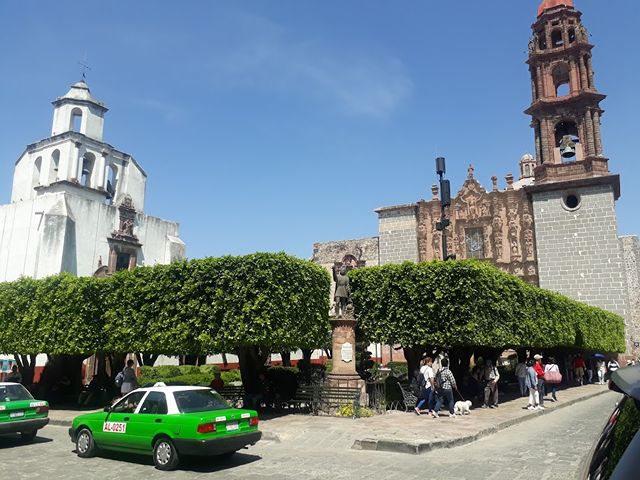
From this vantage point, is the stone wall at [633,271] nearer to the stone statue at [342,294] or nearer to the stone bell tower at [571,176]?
the stone bell tower at [571,176]

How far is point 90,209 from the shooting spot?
3200 centimetres

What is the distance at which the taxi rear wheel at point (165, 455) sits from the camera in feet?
26.2

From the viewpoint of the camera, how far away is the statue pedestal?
15.0 metres

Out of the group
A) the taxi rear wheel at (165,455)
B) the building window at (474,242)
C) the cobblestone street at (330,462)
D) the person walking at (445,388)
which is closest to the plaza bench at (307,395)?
the person walking at (445,388)

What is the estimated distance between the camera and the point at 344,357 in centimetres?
1541

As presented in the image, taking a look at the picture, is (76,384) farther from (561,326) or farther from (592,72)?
(592,72)

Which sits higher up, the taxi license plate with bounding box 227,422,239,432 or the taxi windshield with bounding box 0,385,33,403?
the taxi windshield with bounding box 0,385,33,403

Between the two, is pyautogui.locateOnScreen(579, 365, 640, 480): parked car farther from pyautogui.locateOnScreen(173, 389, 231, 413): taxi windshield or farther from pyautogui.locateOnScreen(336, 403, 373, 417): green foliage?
pyautogui.locateOnScreen(336, 403, 373, 417): green foliage

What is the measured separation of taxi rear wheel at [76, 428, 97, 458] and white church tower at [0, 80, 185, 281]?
2213 cm

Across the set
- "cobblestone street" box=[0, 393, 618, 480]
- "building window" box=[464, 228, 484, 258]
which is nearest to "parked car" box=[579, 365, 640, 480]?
"cobblestone street" box=[0, 393, 618, 480]

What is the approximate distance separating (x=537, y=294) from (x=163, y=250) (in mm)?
26765

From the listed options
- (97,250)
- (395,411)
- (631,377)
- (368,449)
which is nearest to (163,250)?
(97,250)

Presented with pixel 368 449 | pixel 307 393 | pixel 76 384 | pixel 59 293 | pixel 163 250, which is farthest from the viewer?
pixel 163 250

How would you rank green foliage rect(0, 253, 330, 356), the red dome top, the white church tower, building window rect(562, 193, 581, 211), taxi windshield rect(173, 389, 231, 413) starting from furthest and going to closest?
the red dome top, building window rect(562, 193, 581, 211), the white church tower, green foliage rect(0, 253, 330, 356), taxi windshield rect(173, 389, 231, 413)
